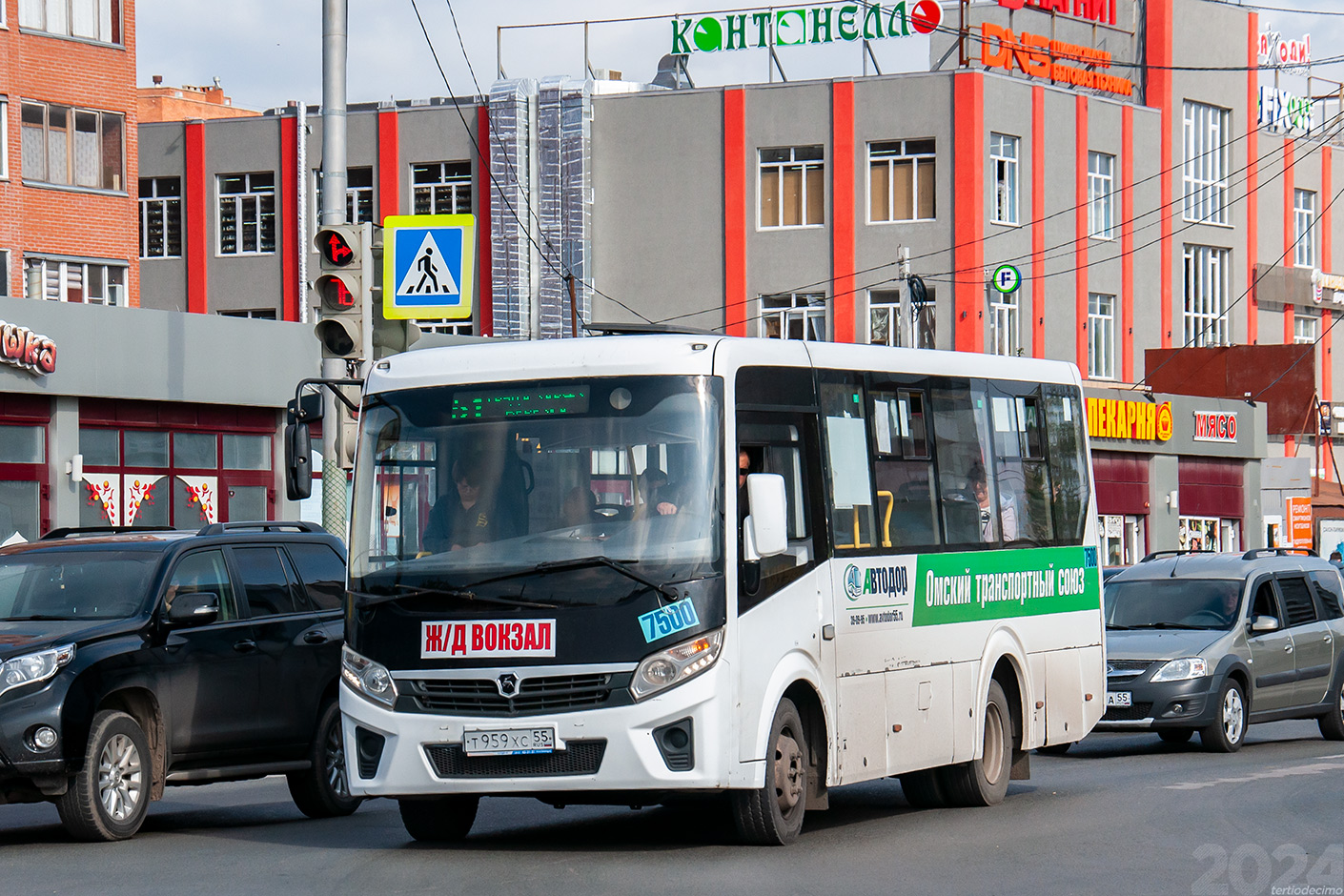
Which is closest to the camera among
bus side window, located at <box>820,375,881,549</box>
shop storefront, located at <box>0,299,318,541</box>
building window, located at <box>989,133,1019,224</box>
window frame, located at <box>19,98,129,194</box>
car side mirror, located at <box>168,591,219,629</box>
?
bus side window, located at <box>820,375,881,549</box>

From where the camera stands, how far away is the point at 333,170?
54.2ft

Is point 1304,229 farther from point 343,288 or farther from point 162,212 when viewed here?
point 343,288

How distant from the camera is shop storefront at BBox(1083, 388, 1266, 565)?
48906 millimetres

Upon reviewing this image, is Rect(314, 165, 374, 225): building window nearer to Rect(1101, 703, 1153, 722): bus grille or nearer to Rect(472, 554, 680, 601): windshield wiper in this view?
Rect(1101, 703, 1153, 722): bus grille

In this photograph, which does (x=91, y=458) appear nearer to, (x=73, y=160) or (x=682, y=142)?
(x=73, y=160)

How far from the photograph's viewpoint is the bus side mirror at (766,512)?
9.78 m

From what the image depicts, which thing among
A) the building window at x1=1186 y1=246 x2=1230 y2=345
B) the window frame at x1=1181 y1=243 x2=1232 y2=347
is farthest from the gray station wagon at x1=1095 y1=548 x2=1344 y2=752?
the building window at x1=1186 y1=246 x2=1230 y2=345

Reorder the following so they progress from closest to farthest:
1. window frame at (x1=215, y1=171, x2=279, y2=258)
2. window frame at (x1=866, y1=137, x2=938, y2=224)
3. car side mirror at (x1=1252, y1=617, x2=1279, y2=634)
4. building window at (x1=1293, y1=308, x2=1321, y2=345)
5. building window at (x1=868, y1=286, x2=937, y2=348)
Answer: car side mirror at (x1=1252, y1=617, x2=1279, y2=634) < building window at (x1=868, y1=286, x2=937, y2=348) < window frame at (x1=866, y1=137, x2=938, y2=224) < window frame at (x1=215, y1=171, x2=279, y2=258) < building window at (x1=1293, y1=308, x2=1321, y2=345)

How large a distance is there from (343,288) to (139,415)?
15745 millimetres

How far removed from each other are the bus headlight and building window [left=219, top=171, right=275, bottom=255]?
41.6m

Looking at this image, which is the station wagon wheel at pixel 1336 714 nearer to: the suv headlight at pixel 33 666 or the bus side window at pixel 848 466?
the bus side window at pixel 848 466

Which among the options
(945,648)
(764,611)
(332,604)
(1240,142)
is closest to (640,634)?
(764,611)

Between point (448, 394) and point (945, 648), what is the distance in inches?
143

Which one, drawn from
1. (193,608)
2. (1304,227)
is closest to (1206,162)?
(1304,227)
